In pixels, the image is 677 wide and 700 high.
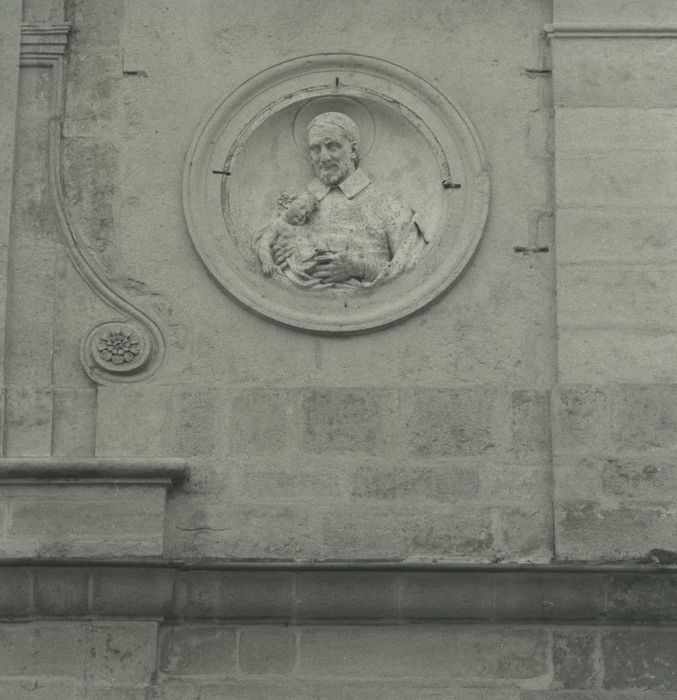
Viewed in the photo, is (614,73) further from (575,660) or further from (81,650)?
(81,650)

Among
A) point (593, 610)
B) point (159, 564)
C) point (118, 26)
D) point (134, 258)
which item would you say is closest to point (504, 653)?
point (593, 610)

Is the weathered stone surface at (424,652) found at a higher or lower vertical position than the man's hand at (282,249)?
lower

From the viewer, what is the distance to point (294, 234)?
397 inches

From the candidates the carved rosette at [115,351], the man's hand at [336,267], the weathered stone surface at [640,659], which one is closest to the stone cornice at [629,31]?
the man's hand at [336,267]

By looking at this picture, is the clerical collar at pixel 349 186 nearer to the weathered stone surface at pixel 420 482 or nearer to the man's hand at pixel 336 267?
the man's hand at pixel 336 267

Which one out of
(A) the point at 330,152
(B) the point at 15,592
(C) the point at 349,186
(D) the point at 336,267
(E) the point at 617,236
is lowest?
(B) the point at 15,592

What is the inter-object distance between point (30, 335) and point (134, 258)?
0.53m

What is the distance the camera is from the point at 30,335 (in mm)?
9945

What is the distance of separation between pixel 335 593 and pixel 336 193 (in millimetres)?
1757

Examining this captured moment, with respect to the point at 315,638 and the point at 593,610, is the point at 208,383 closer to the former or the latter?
the point at 315,638

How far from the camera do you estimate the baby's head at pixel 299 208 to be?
33.1 ft

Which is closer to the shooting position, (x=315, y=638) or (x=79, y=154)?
(x=315, y=638)

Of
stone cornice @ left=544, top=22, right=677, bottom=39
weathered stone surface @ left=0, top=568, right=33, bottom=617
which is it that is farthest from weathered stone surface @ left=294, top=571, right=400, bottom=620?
stone cornice @ left=544, top=22, right=677, bottom=39

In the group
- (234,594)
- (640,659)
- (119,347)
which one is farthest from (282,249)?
(640,659)
